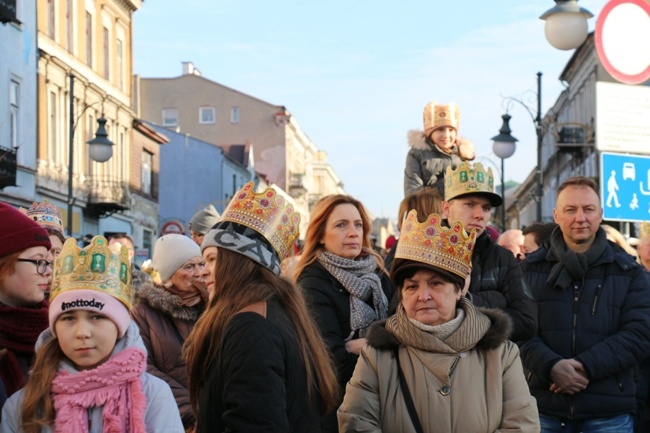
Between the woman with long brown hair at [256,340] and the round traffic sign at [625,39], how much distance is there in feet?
12.4

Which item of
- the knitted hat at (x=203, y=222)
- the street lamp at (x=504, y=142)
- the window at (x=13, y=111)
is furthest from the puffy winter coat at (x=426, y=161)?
the window at (x=13, y=111)

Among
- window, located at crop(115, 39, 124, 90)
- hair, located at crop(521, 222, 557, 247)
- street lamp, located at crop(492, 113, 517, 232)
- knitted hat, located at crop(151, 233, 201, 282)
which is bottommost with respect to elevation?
knitted hat, located at crop(151, 233, 201, 282)

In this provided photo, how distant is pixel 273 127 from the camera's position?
80438 millimetres

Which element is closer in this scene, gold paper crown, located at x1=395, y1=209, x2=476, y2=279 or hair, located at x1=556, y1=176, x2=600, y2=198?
gold paper crown, located at x1=395, y1=209, x2=476, y2=279

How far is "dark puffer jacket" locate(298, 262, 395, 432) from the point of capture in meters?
5.83

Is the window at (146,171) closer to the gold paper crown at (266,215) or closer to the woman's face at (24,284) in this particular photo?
the woman's face at (24,284)

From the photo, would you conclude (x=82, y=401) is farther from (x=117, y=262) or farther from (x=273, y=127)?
(x=273, y=127)

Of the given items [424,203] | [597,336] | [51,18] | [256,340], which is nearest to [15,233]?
[256,340]

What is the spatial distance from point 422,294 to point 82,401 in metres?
1.66

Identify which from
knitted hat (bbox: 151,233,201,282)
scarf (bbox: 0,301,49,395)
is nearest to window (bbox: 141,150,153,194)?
knitted hat (bbox: 151,233,201,282)

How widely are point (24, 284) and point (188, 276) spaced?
215cm

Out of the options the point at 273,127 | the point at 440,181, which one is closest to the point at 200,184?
the point at 273,127

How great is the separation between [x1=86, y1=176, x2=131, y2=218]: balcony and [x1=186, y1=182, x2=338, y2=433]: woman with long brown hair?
117 feet

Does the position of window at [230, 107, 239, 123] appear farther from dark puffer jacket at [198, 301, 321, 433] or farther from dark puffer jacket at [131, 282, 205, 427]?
dark puffer jacket at [198, 301, 321, 433]
